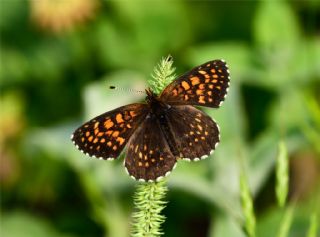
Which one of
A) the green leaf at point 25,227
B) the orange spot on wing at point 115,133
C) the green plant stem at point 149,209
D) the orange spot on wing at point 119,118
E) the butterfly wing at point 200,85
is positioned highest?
the butterfly wing at point 200,85

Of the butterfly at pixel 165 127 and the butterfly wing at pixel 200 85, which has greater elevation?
the butterfly wing at pixel 200 85

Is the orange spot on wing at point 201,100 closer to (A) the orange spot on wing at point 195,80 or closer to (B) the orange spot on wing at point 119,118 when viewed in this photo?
(A) the orange spot on wing at point 195,80

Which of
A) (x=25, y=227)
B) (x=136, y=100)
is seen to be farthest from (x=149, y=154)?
(x=25, y=227)

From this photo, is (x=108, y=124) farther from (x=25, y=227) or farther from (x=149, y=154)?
(x=25, y=227)

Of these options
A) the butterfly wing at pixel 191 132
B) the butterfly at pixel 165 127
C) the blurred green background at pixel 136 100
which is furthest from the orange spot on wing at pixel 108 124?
the blurred green background at pixel 136 100

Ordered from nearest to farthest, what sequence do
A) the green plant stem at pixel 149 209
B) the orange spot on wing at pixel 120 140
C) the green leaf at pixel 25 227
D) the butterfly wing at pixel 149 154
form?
1. the green plant stem at pixel 149 209
2. the butterfly wing at pixel 149 154
3. the orange spot on wing at pixel 120 140
4. the green leaf at pixel 25 227

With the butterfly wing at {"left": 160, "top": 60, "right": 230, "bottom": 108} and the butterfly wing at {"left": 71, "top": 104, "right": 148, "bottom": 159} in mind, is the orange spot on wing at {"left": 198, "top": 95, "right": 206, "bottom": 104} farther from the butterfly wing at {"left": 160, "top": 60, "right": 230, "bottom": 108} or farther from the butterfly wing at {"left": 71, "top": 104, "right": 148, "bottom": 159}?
the butterfly wing at {"left": 71, "top": 104, "right": 148, "bottom": 159}

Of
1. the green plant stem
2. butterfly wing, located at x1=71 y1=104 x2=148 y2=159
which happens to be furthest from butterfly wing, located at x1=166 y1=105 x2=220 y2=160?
the green plant stem

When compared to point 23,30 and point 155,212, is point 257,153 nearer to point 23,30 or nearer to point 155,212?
point 155,212
